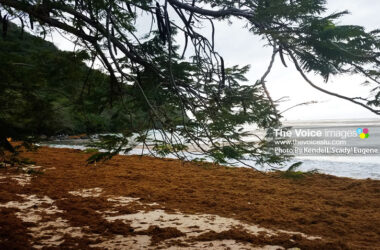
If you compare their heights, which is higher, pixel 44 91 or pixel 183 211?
pixel 44 91

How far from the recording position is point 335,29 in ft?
6.61

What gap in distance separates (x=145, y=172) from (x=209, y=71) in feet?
12.7

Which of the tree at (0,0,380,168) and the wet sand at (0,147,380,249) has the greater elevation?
the tree at (0,0,380,168)

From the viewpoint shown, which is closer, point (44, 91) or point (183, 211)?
point (44, 91)

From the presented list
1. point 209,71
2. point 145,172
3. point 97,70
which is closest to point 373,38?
point 209,71

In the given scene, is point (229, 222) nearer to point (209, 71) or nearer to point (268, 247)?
point (268, 247)

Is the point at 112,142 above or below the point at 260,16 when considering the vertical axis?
below

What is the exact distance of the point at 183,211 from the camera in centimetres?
390

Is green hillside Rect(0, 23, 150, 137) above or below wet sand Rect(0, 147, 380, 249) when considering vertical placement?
above

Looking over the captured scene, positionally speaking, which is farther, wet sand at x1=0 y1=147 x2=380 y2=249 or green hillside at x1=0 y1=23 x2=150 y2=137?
wet sand at x1=0 y1=147 x2=380 y2=249

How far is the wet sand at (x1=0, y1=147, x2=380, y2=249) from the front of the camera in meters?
2.94

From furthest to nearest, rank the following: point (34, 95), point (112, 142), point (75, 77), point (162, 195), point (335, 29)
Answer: point (162, 195) < point (75, 77) < point (34, 95) < point (112, 142) < point (335, 29)

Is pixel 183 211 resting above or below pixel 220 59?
A: below

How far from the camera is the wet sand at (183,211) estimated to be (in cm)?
294
